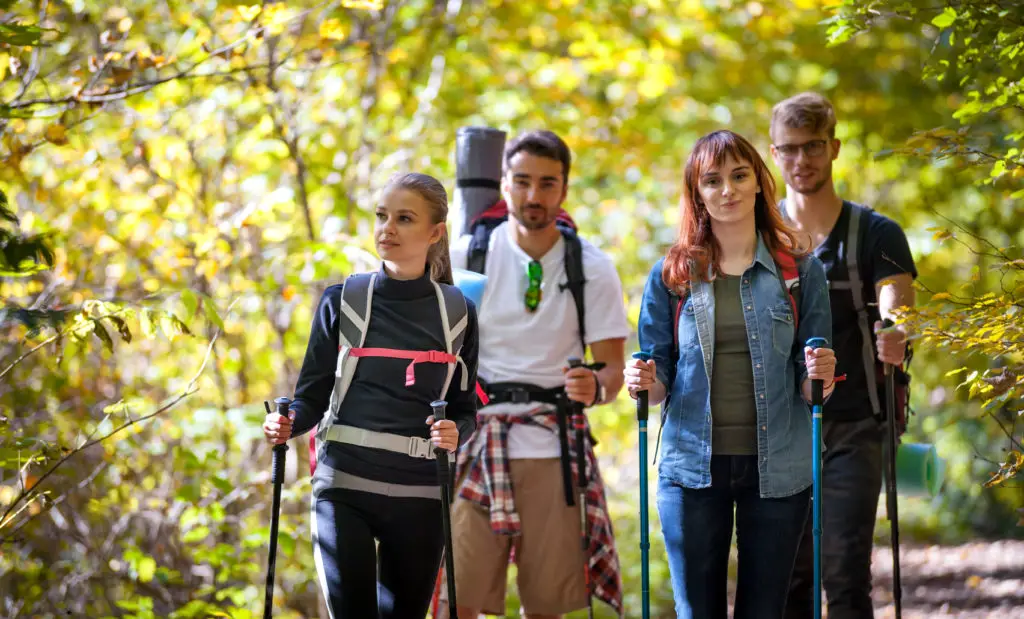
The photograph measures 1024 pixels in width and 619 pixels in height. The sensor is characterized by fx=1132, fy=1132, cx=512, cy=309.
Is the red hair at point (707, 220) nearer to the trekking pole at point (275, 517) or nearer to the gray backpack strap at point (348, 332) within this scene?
the gray backpack strap at point (348, 332)

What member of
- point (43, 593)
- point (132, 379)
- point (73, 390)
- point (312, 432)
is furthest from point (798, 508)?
point (132, 379)

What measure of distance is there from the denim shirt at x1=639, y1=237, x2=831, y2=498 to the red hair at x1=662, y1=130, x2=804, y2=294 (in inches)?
1.9

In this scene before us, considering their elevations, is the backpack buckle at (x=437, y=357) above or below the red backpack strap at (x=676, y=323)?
below

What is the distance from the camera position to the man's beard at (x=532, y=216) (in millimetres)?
4902

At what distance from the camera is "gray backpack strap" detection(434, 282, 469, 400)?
3.89 m

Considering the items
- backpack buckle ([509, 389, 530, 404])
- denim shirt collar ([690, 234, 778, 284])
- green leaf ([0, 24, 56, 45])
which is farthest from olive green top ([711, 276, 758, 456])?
green leaf ([0, 24, 56, 45])

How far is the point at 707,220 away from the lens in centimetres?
391

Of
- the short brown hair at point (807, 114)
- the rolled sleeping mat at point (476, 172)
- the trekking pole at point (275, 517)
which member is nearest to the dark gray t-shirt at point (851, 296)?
the short brown hair at point (807, 114)

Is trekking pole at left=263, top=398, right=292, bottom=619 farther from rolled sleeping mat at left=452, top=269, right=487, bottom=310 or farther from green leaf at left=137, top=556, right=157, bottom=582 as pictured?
green leaf at left=137, top=556, right=157, bottom=582

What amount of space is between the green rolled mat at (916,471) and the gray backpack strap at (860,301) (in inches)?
23.3

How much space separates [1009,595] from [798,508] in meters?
5.80

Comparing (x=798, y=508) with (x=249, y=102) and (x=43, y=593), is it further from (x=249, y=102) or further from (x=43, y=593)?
(x=249, y=102)

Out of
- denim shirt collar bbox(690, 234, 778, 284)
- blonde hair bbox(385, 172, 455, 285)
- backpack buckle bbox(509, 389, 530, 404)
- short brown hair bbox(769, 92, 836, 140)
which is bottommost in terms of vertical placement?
backpack buckle bbox(509, 389, 530, 404)

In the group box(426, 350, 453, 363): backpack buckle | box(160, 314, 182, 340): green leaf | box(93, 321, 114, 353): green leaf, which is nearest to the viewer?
box(426, 350, 453, 363): backpack buckle
